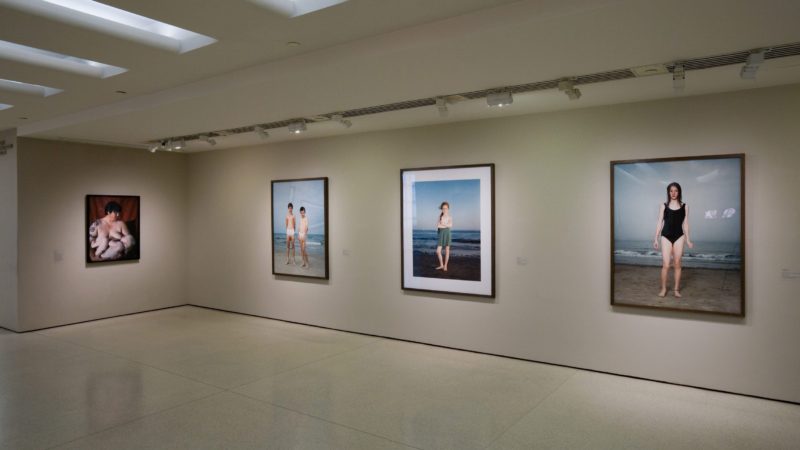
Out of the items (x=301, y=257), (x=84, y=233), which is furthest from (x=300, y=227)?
(x=84, y=233)

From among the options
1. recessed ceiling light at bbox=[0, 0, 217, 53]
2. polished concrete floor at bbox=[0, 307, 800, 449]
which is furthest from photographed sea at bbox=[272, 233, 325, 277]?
recessed ceiling light at bbox=[0, 0, 217, 53]

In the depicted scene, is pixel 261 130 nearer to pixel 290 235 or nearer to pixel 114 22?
pixel 290 235

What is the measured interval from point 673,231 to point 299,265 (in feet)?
19.4

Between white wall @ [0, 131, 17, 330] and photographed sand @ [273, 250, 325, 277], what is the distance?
4.23 meters

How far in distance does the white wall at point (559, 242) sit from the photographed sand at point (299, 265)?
201 millimetres

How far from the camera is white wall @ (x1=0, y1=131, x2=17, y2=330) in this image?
342 inches

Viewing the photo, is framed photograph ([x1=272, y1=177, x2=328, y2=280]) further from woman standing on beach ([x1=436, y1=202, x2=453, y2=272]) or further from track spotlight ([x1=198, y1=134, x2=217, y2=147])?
woman standing on beach ([x1=436, y1=202, x2=453, y2=272])

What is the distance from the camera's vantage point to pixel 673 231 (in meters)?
5.88

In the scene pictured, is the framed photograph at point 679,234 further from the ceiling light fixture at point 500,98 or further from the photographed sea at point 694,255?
the ceiling light fixture at point 500,98

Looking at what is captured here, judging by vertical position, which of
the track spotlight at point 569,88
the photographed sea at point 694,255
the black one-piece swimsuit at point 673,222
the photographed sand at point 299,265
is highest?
the track spotlight at point 569,88

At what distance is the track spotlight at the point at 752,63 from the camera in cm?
424

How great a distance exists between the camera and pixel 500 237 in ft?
23.3

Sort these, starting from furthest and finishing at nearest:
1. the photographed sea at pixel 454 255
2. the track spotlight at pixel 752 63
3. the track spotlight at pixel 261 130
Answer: the track spotlight at pixel 261 130 → the photographed sea at pixel 454 255 → the track spotlight at pixel 752 63

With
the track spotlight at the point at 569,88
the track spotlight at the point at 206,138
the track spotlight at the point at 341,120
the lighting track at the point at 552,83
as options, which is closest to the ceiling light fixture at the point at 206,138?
the track spotlight at the point at 206,138
